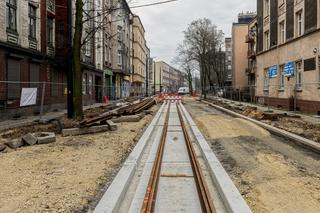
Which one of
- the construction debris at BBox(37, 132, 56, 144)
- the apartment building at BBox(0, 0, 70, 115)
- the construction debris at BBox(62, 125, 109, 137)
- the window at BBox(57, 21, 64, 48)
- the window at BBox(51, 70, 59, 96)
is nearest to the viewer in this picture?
the construction debris at BBox(37, 132, 56, 144)

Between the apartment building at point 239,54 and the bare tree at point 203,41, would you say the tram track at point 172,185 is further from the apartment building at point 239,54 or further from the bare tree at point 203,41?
the apartment building at point 239,54

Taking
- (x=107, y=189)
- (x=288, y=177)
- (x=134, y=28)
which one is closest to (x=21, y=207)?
(x=107, y=189)

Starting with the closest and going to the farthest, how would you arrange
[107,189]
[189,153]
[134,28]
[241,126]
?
[107,189], [189,153], [241,126], [134,28]

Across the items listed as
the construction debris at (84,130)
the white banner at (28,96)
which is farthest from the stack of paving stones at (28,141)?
the white banner at (28,96)

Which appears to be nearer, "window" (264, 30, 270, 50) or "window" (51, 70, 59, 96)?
"window" (51, 70, 59, 96)

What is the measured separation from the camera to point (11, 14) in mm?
20078

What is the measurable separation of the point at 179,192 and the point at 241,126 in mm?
10102

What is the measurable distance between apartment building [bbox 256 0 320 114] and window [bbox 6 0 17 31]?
14843 millimetres

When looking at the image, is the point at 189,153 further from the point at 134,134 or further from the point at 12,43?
the point at 12,43

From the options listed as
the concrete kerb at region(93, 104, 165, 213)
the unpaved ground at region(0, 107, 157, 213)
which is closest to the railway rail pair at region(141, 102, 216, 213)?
the concrete kerb at region(93, 104, 165, 213)

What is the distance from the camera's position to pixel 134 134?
14.1 meters

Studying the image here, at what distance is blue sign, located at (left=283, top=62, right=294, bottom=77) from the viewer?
2658 centimetres

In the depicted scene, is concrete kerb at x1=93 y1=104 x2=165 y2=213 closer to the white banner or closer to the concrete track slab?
the concrete track slab

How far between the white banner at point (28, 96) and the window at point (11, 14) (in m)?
4.32
